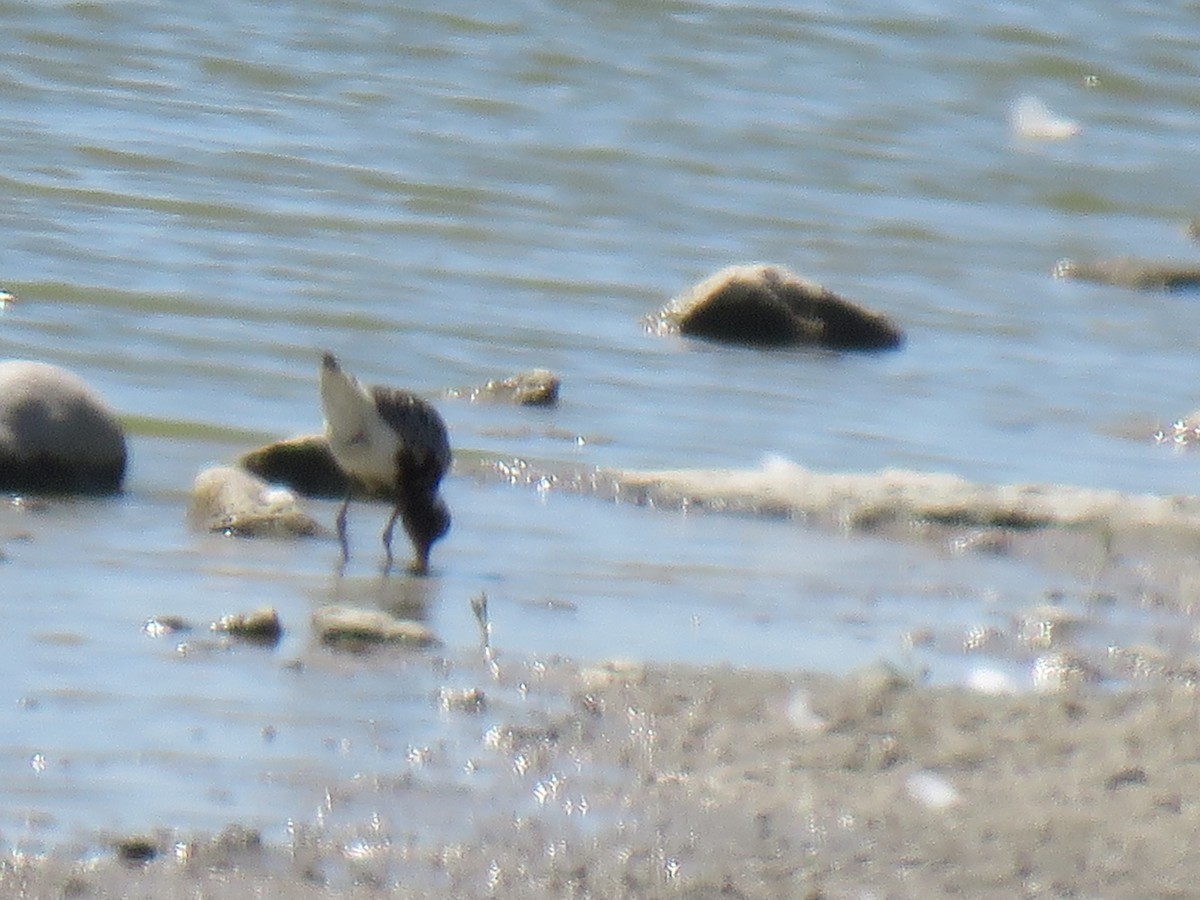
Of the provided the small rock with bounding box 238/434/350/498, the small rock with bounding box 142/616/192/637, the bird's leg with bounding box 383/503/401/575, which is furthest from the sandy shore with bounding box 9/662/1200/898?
the small rock with bounding box 238/434/350/498

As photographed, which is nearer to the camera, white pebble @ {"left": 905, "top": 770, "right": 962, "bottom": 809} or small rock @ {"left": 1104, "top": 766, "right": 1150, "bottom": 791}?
white pebble @ {"left": 905, "top": 770, "right": 962, "bottom": 809}

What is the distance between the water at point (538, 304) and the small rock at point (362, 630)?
82mm

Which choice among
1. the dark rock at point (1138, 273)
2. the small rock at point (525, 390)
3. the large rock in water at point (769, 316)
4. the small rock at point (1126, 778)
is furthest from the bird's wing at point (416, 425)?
the dark rock at point (1138, 273)

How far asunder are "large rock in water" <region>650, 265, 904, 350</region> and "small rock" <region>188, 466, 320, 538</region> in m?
4.04

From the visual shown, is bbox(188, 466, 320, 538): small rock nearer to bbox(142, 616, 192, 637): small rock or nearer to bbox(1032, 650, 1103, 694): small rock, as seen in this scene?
bbox(142, 616, 192, 637): small rock

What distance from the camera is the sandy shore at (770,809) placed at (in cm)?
439

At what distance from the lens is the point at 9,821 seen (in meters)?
4.47

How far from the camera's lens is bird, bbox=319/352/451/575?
759 centimetres

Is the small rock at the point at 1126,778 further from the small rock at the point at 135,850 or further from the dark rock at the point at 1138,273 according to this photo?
the dark rock at the point at 1138,273

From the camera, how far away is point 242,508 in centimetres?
724

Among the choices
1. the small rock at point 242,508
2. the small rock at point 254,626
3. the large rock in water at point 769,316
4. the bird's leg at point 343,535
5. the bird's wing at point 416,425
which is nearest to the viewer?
the small rock at point 254,626

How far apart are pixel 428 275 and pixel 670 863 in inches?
308

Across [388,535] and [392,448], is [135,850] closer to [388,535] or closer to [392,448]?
[388,535]

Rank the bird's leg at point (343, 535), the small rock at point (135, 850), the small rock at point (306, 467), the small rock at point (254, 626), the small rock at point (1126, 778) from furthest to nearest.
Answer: the small rock at point (306, 467) < the bird's leg at point (343, 535) < the small rock at point (254, 626) < the small rock at point (1126, 778) < the small rock at point (135, 850)
